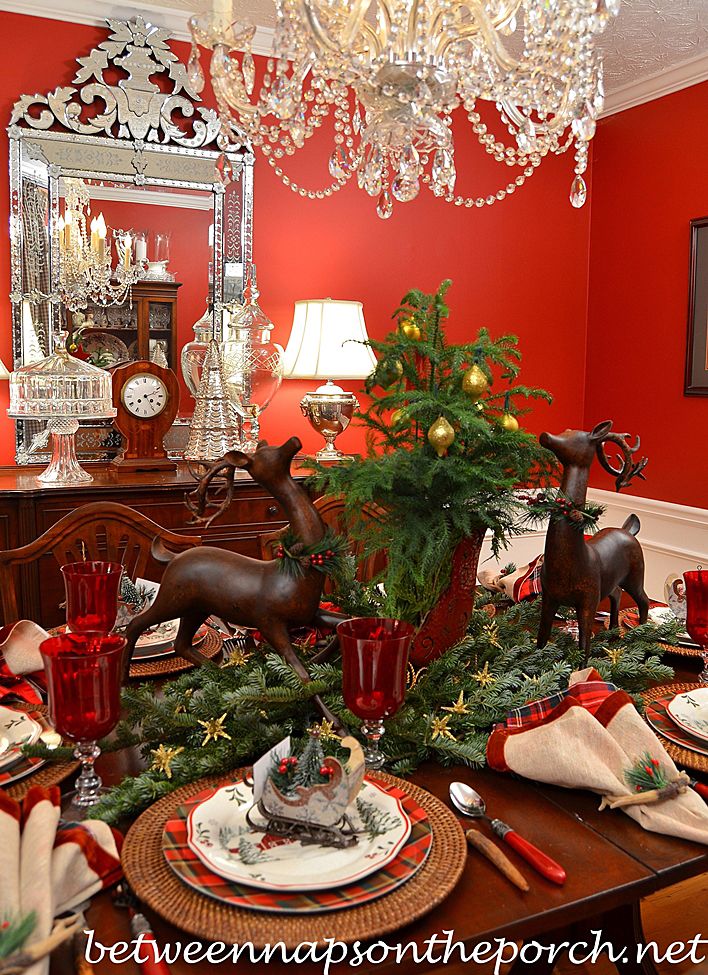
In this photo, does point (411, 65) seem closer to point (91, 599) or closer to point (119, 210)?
point (91, 599)

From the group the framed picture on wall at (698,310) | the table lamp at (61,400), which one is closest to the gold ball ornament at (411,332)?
the table lamp at (61,400)

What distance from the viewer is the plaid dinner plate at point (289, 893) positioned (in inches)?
31.4

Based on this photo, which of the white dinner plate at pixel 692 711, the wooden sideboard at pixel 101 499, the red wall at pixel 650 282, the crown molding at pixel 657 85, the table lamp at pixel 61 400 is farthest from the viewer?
the red wall at pixel 650 282

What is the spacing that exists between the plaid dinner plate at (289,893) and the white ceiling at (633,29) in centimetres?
309

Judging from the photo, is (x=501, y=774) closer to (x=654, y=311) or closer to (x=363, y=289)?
(x=363, y=289)

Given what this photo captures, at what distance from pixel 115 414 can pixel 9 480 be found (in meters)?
0.43

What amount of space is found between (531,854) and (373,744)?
26 cm

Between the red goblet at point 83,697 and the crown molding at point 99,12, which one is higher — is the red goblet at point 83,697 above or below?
below

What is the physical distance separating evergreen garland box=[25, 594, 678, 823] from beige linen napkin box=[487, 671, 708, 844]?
6cm

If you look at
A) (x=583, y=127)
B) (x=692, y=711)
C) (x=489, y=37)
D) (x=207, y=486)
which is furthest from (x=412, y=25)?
(x=692, y=711)

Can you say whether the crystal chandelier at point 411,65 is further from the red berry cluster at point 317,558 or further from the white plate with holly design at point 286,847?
the white plate with holly design at point 286,847

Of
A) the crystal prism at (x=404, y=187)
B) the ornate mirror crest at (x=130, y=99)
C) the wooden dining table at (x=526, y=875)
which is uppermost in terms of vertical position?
the ornate mirror crest at (x=130, y=99)

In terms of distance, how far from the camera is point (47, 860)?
0.80 meters

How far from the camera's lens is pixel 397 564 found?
132 cm
